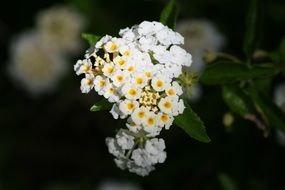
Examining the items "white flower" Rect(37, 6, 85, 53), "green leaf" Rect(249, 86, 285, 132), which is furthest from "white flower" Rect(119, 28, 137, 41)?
"white flower" Rect(37, 6, 85, 53)

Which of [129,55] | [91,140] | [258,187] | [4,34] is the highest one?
[4,34]

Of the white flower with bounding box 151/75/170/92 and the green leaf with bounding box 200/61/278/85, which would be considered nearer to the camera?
the white flower with bounding box 151/75/170/92

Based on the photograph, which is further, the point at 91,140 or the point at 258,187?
the point at 91,140

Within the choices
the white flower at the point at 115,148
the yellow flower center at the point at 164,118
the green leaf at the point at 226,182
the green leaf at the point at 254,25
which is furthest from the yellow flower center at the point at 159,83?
the green leaf at the point at 226,182

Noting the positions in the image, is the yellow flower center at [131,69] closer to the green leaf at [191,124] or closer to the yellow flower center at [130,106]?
the yellow flower center at [130,106]

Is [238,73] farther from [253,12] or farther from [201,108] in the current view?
[201,108]

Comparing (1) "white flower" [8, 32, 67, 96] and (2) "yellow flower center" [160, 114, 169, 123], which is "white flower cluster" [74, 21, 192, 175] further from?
(1) "white flower" [8, 32, 67, 96]

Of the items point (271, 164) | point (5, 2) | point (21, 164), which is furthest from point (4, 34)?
point (271, 164)
